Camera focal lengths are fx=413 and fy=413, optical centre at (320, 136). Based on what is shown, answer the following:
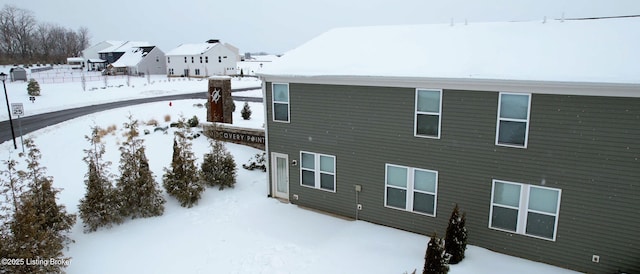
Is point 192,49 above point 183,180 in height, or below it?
above

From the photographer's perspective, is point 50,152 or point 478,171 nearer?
point 478,171

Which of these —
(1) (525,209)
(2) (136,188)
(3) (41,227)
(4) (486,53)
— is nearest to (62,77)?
(2) (136,188)

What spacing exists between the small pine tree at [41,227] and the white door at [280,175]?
6120 mm

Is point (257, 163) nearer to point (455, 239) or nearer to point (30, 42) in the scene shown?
point (455, 239)

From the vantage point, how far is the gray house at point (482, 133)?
30.0ft

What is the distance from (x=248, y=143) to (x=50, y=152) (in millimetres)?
9064

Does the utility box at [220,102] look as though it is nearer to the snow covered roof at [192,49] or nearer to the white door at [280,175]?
the white door at [280,175]

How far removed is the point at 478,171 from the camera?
34.7 feet

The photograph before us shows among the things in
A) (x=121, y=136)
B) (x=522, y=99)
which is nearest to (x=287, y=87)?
(x=522, y=99)

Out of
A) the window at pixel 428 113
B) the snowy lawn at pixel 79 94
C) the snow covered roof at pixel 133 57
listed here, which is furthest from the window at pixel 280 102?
the snow covered roof at pixel 133 57

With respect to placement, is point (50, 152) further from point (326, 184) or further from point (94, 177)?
point (326, 184)

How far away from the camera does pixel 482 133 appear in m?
10.3

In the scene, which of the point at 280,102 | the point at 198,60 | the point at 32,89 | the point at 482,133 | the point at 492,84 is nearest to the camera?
the point at 492,84

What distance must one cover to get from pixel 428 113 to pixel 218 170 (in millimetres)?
8123
